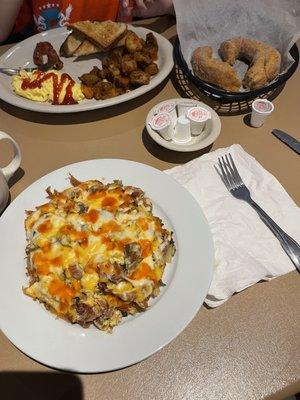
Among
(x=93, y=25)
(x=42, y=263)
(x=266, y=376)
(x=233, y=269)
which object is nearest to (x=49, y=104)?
(x=93, y=25)

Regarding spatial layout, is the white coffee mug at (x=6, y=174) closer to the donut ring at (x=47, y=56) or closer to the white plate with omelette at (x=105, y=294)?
the white plate with omelette at (x=105, y=294)

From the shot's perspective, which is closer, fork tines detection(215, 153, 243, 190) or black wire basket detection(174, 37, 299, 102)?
fork tines detection(215, 153, 243, 190)

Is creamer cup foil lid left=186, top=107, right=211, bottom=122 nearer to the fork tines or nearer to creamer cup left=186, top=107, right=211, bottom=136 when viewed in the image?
creamer cup left=186, top=107, right=211, bottom=136

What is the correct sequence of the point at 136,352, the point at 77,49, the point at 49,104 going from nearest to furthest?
1. the point at 136,352
2. the point at 49,104
3. the point at 77,49

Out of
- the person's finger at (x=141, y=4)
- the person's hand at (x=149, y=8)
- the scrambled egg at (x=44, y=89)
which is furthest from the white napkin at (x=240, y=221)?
the person's finger at (x=141, y=4)

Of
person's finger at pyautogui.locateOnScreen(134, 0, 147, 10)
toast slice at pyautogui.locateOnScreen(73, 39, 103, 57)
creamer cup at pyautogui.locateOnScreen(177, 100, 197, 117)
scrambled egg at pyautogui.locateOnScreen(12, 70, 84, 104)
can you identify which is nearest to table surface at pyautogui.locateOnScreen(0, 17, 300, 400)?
creamer cup at pyautogui.locateOnScreen(177, 100, 197, 117)

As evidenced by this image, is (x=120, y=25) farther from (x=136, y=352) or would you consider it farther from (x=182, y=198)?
(x=136, y=352)

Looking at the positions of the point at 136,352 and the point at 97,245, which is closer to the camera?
the point at 136,352
